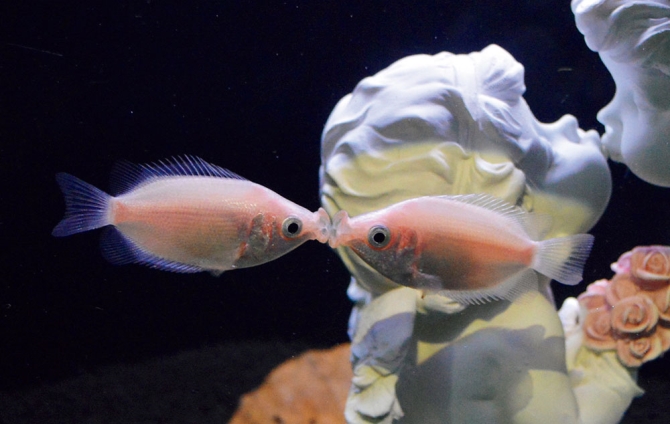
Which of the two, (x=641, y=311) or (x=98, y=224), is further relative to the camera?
(x=641, y=311)

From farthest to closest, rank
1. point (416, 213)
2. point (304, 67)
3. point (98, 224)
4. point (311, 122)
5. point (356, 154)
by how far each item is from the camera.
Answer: point (311, 122)
point (304, 67)
point (356, 154)
point (98, 224)
point (416, 213)

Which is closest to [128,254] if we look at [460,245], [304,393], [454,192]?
[460,245]

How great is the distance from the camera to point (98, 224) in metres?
1.31

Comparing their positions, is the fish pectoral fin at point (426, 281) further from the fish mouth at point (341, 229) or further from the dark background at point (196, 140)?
the dark background at point (196, 140)

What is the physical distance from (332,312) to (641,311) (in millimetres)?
1309

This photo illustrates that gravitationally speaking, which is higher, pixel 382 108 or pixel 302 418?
pixel 382 108

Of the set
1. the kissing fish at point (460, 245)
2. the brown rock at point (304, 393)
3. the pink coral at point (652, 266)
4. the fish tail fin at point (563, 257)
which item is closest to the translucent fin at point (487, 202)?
the kissing fish at point (460, 245)

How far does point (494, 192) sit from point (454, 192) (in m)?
0.12

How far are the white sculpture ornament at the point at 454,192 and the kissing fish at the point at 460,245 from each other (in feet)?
0.79

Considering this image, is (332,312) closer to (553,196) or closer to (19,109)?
(553,196)

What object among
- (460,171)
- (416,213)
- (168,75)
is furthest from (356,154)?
(168,75)

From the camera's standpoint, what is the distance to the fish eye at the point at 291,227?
1.10 m

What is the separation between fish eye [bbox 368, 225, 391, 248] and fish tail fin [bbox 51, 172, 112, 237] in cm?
64

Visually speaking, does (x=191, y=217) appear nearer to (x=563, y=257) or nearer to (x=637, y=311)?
(x=563, y=257)
